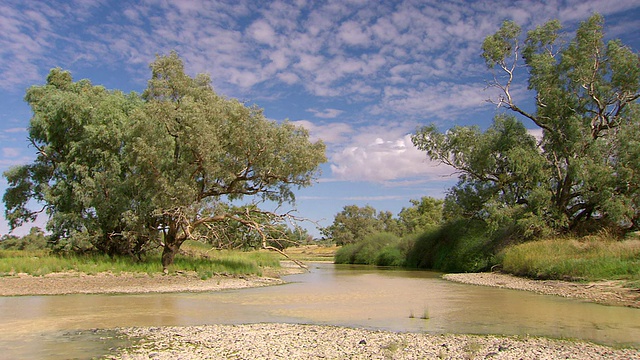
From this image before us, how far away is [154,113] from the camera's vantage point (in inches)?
962

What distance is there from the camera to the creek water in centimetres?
1014

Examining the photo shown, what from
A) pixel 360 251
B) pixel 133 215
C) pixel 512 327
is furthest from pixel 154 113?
pixel 360 251

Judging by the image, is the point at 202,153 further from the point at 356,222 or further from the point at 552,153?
the point at 356,222

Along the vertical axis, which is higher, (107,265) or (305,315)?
(107,265)

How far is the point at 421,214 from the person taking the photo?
91625mm

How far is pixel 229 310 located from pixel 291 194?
14411 mm

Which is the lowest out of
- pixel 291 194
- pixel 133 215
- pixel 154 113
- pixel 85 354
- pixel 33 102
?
pixel 85 354

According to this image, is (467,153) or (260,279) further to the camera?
(467,153)

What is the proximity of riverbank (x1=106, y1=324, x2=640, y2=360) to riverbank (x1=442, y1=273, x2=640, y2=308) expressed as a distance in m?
7.94

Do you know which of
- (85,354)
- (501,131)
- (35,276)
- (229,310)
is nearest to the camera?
(85,354)

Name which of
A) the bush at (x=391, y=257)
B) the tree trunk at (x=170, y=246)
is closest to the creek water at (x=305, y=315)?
the tree trunk at (x=170, y=246)

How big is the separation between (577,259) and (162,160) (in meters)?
22.0

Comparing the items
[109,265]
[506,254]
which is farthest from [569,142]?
[109,265]

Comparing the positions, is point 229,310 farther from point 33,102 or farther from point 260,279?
point 33,102
